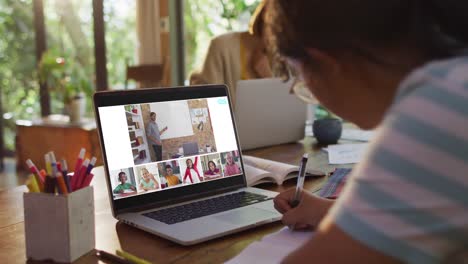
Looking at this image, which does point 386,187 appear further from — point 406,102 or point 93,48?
point 93,48

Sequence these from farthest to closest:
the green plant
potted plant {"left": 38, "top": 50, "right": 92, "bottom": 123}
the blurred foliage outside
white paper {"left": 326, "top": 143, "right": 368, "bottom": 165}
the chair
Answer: the blurred foliage outside
the chair
the green plant
potted plant {"left": 38, "top": 50, "right": 92, "bottom": 123}
white paper {"left": 326, "top": 143, "right": 368, "bottom": 165}

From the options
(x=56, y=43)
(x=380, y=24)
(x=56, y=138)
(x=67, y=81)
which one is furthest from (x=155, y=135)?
(x=56, y=43)

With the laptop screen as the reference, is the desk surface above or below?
below

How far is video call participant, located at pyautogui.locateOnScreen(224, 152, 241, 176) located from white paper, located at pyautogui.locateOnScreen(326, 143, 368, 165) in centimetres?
44

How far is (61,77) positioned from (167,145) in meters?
3.93

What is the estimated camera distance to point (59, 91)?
4473 millimetres

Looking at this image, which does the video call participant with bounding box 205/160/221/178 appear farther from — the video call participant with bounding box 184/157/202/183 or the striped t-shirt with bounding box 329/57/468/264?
the striped t-shirt with bounding box 329/57/468/264

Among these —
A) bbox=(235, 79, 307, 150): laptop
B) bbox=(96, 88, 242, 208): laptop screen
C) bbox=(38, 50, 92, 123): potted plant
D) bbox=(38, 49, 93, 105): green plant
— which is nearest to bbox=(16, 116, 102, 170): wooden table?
bbox=(38, 50, 92, 123): potted plant

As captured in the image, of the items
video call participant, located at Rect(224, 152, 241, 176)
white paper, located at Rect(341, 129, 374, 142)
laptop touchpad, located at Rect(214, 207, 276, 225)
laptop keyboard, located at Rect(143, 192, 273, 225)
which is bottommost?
laptop touchpad, located at Rect(214, 207, 276, 225)

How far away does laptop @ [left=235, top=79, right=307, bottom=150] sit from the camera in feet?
5.62

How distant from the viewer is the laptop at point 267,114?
67.5 inches

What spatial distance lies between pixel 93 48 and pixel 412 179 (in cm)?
474

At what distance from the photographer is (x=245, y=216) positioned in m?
1.01

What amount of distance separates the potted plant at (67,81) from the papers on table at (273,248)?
3375 millimetres
